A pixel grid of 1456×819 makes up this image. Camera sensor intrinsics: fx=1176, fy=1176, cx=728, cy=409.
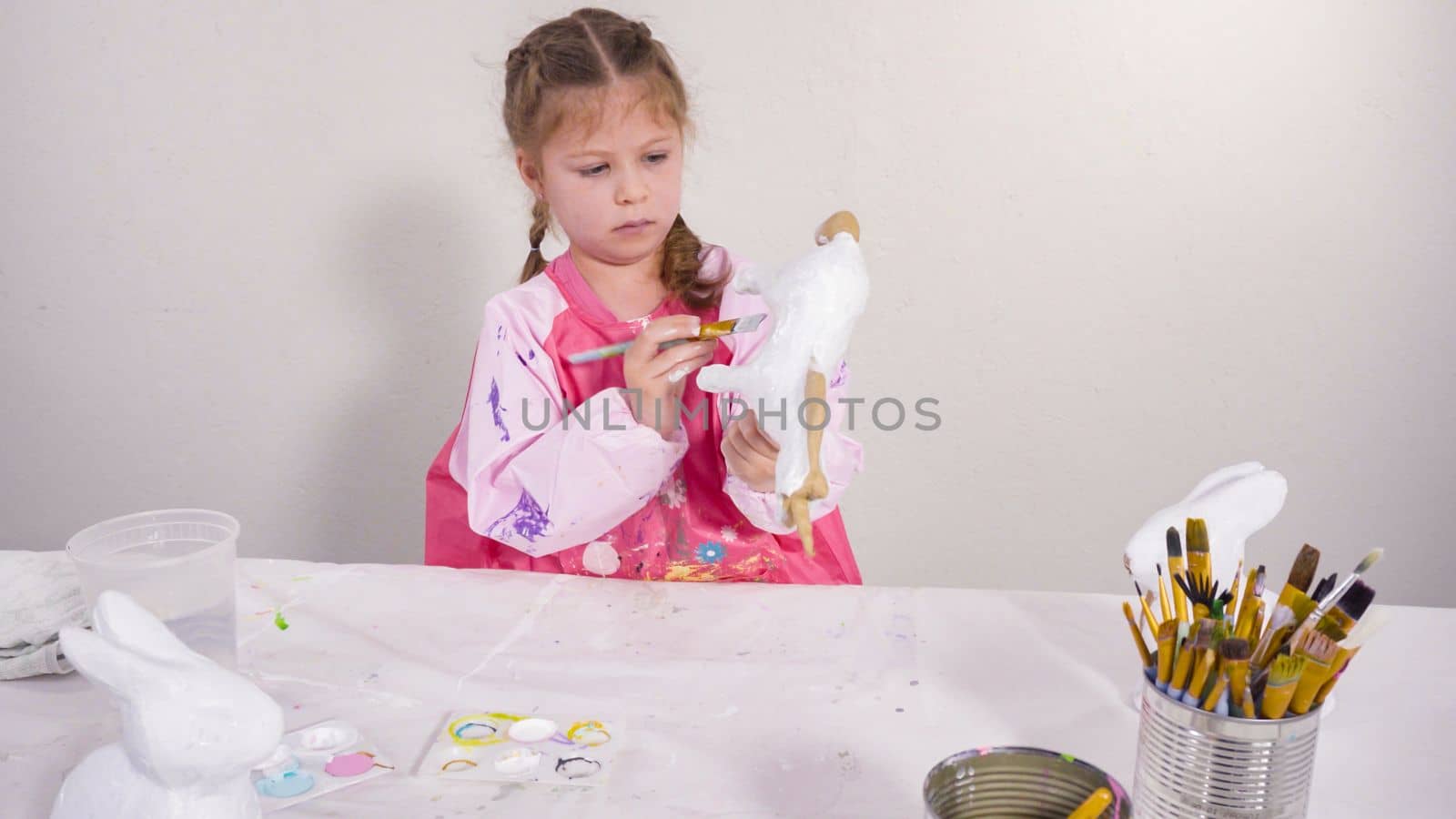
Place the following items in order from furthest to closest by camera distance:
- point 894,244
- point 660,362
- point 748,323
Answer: point 894,244 < point 660,362 < point 748,323

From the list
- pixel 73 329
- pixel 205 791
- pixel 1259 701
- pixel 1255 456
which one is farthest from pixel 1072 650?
pixel 73 329

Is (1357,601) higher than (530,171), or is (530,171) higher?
(530,171)

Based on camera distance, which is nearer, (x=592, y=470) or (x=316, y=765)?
(x=316, y=765)

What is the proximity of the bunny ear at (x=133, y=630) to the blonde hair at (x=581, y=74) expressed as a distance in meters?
0.63

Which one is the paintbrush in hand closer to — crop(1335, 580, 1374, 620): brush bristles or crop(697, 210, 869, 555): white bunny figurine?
crop(697, 210, 869, 555): white bunny figurine

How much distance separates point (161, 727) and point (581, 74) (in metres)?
0.72

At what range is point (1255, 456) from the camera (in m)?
1.75

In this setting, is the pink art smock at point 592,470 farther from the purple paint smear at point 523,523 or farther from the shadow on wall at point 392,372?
the shadow on wall at point 392,372

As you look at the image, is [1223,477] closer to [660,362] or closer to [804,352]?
[804,352]

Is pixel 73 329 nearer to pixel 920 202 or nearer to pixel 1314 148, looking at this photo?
pixel 920 202

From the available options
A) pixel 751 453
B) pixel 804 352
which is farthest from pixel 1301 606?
pixel 751 453

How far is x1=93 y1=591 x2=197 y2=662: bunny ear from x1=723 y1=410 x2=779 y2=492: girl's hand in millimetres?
493

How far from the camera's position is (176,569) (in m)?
0.74

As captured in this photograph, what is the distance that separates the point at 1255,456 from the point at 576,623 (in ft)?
4.06
